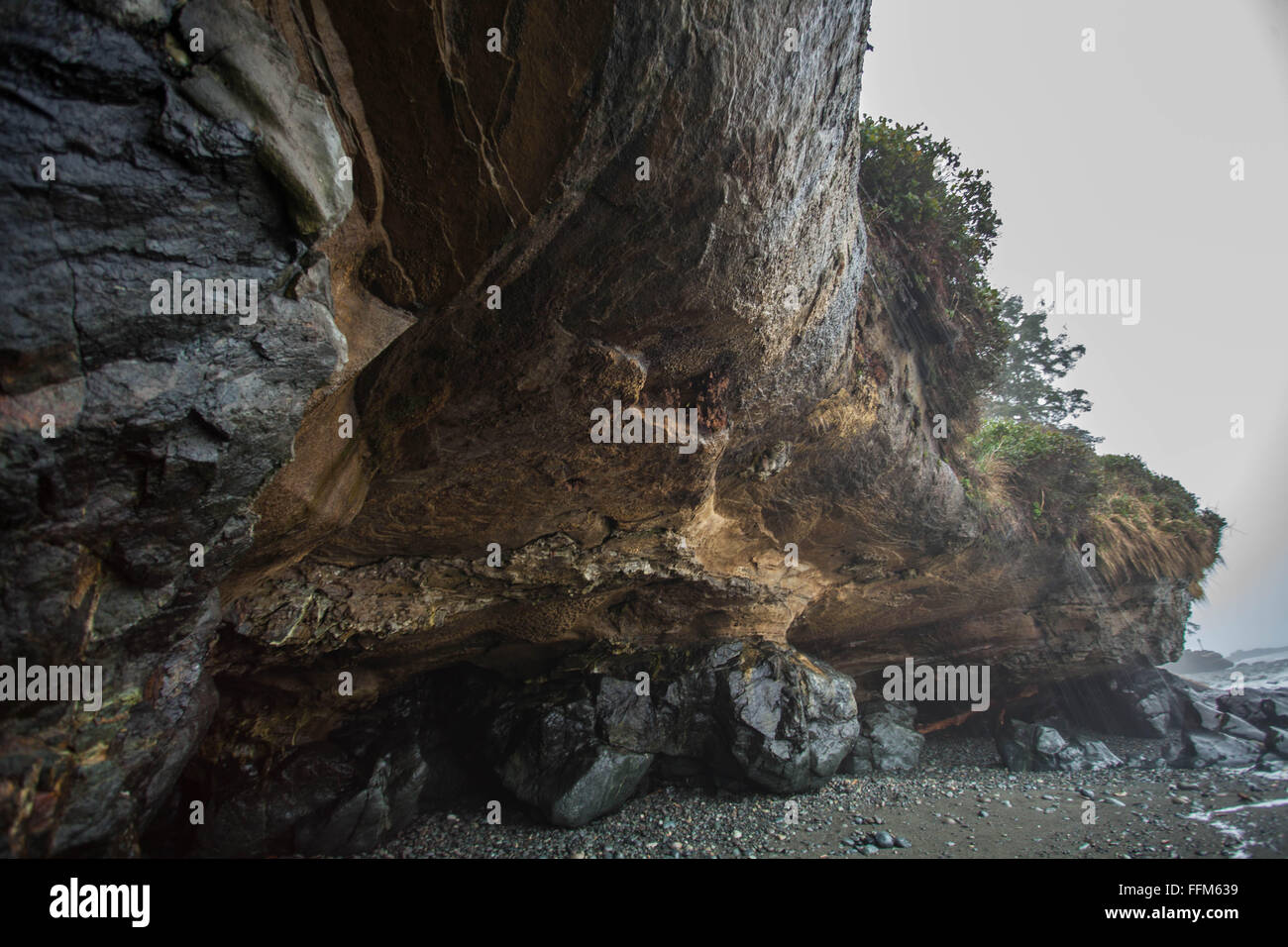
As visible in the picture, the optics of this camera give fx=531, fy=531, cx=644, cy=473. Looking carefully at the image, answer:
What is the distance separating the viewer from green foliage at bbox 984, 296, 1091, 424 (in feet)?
61.7

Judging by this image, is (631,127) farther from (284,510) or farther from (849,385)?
(849,385)

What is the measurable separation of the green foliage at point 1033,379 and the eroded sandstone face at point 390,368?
1398 centimetres

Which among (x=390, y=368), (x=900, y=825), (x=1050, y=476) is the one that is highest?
→ (x=390, y=368)

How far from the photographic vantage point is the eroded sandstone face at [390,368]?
242 cm

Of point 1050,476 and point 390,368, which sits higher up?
point 390,368

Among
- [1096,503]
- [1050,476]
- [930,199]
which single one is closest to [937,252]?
[930,199]

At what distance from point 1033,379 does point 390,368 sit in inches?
879

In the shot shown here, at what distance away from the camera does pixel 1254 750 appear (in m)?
11.9

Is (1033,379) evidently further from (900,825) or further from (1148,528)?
(900,825)

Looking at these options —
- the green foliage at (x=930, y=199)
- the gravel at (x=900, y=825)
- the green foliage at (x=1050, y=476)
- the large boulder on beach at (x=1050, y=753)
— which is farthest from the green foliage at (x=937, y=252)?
the large boulder on beach at (x=1050, y=753)

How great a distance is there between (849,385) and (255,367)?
22.0 ft

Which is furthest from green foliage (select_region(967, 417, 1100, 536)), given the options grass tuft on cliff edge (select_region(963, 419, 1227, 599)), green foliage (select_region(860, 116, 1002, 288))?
green foliage (select_region(860, 116, 1002, 288))

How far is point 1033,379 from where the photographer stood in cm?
1941
